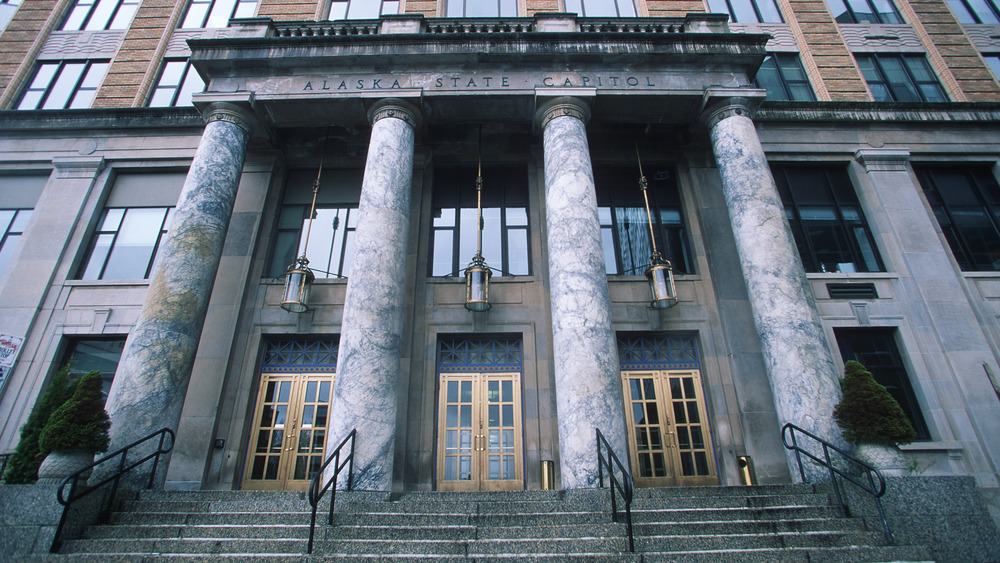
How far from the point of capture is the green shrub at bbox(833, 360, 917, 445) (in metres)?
6.96

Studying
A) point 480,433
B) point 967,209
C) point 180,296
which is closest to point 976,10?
point 967,209

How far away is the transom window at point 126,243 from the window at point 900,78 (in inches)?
819

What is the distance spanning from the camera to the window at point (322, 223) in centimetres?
1268

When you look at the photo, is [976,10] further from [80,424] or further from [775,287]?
[80,424]

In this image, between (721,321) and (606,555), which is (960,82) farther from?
(606,555)

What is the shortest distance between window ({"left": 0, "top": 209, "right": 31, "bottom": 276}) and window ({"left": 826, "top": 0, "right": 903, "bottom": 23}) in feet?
82.3

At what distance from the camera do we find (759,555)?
5543 mm

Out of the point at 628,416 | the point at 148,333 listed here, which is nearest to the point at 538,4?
the point at 628,416

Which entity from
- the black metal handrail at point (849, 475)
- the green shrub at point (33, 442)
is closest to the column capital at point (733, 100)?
the black metal handrail at point (849, 475)

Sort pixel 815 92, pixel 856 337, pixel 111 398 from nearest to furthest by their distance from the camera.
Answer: pixel 111 398, pixel 856 337, pixel 815 92

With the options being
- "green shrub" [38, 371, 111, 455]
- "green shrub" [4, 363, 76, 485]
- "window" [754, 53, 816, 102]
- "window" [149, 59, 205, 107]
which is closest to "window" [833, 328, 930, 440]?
"window" [754, 53, 816, 102]

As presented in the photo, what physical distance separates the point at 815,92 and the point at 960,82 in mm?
4580

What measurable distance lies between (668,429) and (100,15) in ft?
71.8

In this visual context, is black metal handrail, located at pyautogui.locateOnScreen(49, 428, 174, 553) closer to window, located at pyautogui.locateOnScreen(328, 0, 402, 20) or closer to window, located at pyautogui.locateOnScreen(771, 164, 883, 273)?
window, located at pyautogui.locateOnScreen(328, 0, 402, 20)
